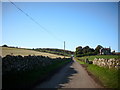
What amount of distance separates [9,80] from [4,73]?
123 centimetres

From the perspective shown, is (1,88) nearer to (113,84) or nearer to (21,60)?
(21,60)

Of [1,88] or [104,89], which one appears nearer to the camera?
[1,88]

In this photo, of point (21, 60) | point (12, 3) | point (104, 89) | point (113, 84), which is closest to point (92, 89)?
point (104, 89)

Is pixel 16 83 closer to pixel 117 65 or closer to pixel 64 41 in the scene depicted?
pixel 117 65

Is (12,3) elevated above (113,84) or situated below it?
above

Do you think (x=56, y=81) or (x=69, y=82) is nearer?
(x=69, y=82)

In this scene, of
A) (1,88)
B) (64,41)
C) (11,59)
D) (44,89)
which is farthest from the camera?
(64,41)

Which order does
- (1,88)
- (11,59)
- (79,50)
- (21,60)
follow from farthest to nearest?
(79,50) < (21,60) < (11,59) < (1,88)

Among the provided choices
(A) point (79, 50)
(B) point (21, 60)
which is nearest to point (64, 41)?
(B) point (21, 60)

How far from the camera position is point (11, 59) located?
1282cm

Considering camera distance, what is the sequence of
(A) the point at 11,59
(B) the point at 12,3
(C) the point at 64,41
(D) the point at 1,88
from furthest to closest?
(C) the point at 64,41, (B) the point at 12,3, (A) the point at 11,59, (D) the point at 1,88

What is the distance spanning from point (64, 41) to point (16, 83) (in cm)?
4901

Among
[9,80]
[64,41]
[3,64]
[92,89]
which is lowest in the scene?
[92,89]

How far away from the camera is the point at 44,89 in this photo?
9.81m
